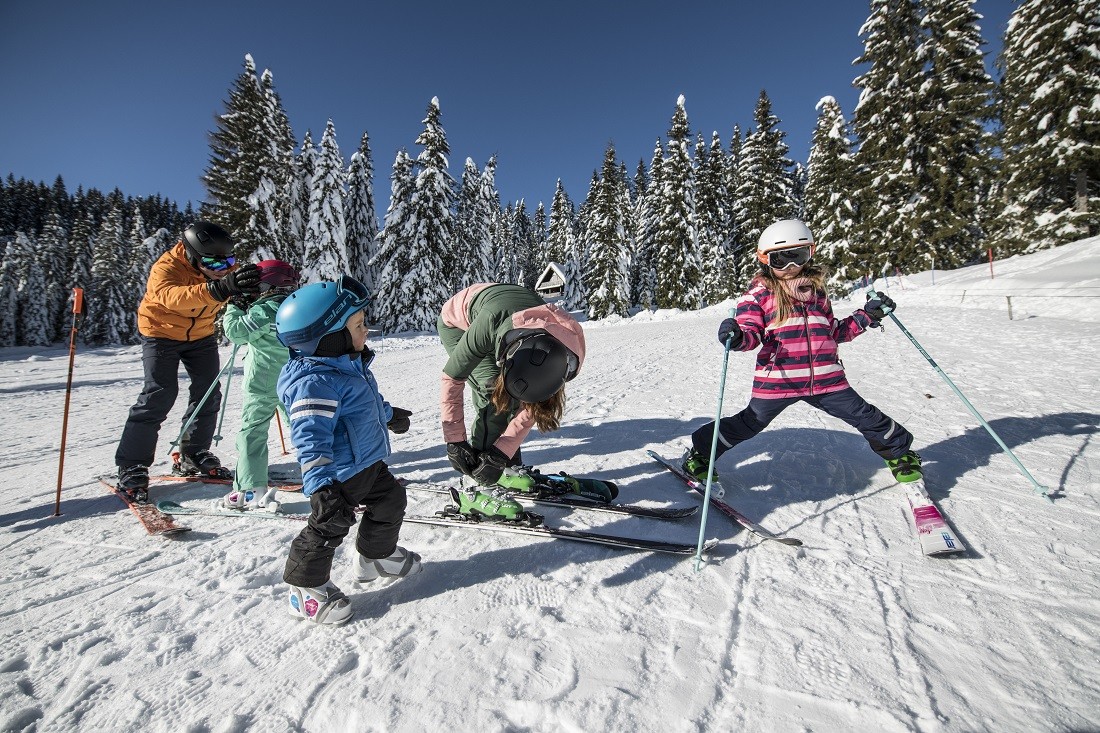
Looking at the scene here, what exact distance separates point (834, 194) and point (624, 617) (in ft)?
90.8

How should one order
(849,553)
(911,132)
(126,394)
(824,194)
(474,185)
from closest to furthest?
(849,553)
(126,394)
(911,132)
(824,194)
(474,185)

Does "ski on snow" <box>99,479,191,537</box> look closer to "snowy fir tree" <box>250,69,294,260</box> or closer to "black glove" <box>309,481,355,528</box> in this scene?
"black glove" <box>309,481,355,528</box>

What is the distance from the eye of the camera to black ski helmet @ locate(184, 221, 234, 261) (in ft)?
12.0

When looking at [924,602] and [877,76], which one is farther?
[877,76]

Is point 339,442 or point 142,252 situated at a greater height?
point 142,252

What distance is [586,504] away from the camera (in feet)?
10.7

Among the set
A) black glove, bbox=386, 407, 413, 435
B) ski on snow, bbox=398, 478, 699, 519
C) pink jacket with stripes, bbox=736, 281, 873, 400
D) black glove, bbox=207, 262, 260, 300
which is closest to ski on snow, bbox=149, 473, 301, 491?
ski on snow, bbox=398, 478, 699, 519

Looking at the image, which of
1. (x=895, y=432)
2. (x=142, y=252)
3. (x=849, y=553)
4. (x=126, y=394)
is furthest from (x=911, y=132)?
(x=142, y=252)

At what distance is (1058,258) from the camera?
1346 cm

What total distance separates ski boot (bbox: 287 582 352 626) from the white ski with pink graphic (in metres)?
3.09

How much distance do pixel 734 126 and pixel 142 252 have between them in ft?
167

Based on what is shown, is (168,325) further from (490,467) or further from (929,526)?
(929,526)

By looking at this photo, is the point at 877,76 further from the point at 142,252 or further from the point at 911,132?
the point at 142,252

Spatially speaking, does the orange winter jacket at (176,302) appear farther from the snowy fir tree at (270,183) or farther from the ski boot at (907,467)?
the snowy fir tree at (270,183)
